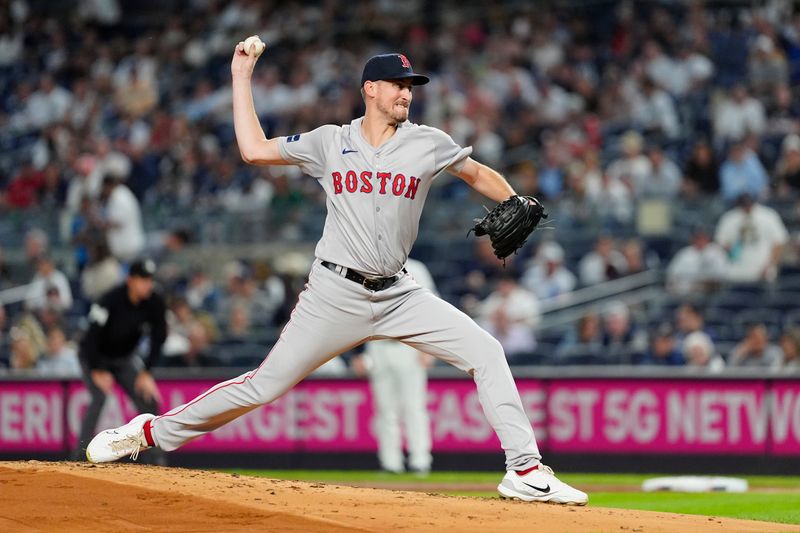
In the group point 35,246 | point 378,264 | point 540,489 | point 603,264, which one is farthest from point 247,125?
point 35,246

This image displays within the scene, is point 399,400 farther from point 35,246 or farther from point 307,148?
point 35,246

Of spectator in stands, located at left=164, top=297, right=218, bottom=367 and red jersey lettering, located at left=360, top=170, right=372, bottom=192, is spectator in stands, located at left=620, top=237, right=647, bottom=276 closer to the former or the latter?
spectator in stands, located at left=164, top=297, right=218, bottom=367

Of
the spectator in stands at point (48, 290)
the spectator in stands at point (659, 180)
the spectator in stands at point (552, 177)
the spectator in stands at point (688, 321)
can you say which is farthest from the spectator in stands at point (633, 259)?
the spectator in stands at point (48, 290)

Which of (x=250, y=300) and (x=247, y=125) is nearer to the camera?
(x=247, y=125)

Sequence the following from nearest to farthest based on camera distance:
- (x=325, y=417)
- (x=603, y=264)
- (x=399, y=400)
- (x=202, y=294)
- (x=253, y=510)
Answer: (x=253, y=510) → (x=399, y=400) → (x=325, y=417) → (x=603, y=264) → (x=202, y=294)

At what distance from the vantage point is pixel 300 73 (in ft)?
69.9

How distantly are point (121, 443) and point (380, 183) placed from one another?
2087mm

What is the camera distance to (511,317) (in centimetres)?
1559

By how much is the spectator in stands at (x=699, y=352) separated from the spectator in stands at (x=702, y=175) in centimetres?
269

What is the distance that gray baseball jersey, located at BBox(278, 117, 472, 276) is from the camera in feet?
24.2

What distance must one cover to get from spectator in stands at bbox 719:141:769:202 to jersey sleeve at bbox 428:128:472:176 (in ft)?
31.2

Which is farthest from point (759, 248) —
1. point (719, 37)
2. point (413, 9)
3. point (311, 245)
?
point (413, 9)

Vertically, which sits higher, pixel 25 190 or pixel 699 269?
pixel 25 190

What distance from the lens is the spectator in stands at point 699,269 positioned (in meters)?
15.7
